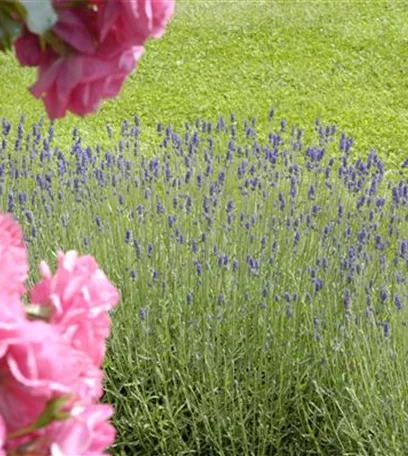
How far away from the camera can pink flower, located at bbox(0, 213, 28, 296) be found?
3.99 ft

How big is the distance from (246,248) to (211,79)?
5.49 metres

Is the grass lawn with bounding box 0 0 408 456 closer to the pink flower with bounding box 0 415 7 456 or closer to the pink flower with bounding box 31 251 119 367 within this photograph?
the pink flower with bounding box 31 251 119 367

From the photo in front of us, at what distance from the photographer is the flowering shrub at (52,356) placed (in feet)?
3.51

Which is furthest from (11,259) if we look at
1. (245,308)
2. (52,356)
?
(245,308)

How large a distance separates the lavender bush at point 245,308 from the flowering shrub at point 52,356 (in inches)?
79.0

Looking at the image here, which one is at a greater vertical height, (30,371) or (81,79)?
(81,79)

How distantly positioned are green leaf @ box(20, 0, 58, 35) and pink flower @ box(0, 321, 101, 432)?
0.34m

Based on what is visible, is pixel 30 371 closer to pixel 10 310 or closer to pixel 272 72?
pixel 10 310

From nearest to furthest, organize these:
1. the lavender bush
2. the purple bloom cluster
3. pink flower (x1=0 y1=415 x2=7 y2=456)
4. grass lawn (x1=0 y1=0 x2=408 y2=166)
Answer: pink flower (x1=0 y1=415 x2=7 y2=456)
the lavender bush
the purple bloom cluster
grass lawn (x1=0 y1=0 x2=408 y2=166)

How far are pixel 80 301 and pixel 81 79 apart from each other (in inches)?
10.5

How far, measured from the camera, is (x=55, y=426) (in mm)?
1135

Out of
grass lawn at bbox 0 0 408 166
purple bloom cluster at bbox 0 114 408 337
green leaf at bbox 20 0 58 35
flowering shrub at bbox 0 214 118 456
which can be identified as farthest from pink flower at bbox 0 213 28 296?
grass lawn at bbox 0 0 408 166

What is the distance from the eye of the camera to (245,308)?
12.3 feet

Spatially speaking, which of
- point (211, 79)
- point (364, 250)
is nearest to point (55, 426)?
point (364, 250)
